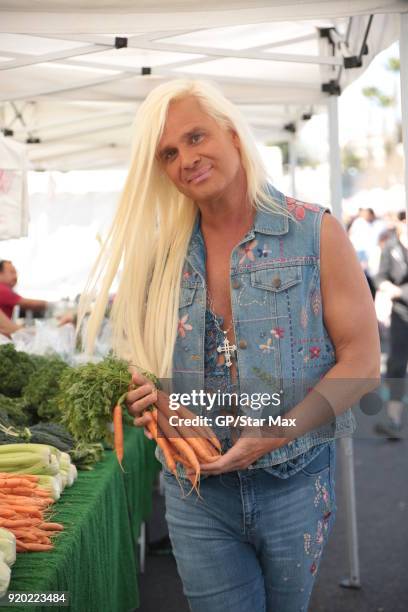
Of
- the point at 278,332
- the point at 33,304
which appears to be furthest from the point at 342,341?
the point at 33,304

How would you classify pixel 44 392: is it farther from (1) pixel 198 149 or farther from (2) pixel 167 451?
(1) pixel 198 149

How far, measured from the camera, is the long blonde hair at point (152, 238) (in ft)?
6.29

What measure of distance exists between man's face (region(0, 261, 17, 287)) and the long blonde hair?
13.8 feet

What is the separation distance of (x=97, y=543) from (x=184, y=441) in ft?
2.77

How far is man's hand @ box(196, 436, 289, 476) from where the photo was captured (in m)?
1.79

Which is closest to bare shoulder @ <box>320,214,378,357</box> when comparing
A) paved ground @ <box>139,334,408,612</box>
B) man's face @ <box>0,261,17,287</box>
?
paved ground @ <box>139,334,408,612</box>

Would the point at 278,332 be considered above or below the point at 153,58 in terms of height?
below

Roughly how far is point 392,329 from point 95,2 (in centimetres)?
588

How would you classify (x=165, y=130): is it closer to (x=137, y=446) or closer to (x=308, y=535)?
(x=308, y=535)

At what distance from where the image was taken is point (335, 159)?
14.2ft

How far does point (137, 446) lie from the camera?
150 inches

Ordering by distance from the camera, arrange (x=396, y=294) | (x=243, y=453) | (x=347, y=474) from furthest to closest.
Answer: (x=396, y=294)
(x=347, y=474)
(x=243, y=453)

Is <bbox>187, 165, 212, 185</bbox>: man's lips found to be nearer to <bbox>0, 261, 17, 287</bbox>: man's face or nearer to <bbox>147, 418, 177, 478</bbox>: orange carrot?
<bbox>147, 418, 177, 478</bbox>: orange carrot

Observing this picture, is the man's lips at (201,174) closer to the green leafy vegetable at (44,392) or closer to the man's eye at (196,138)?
the man's eye at (196,138)
